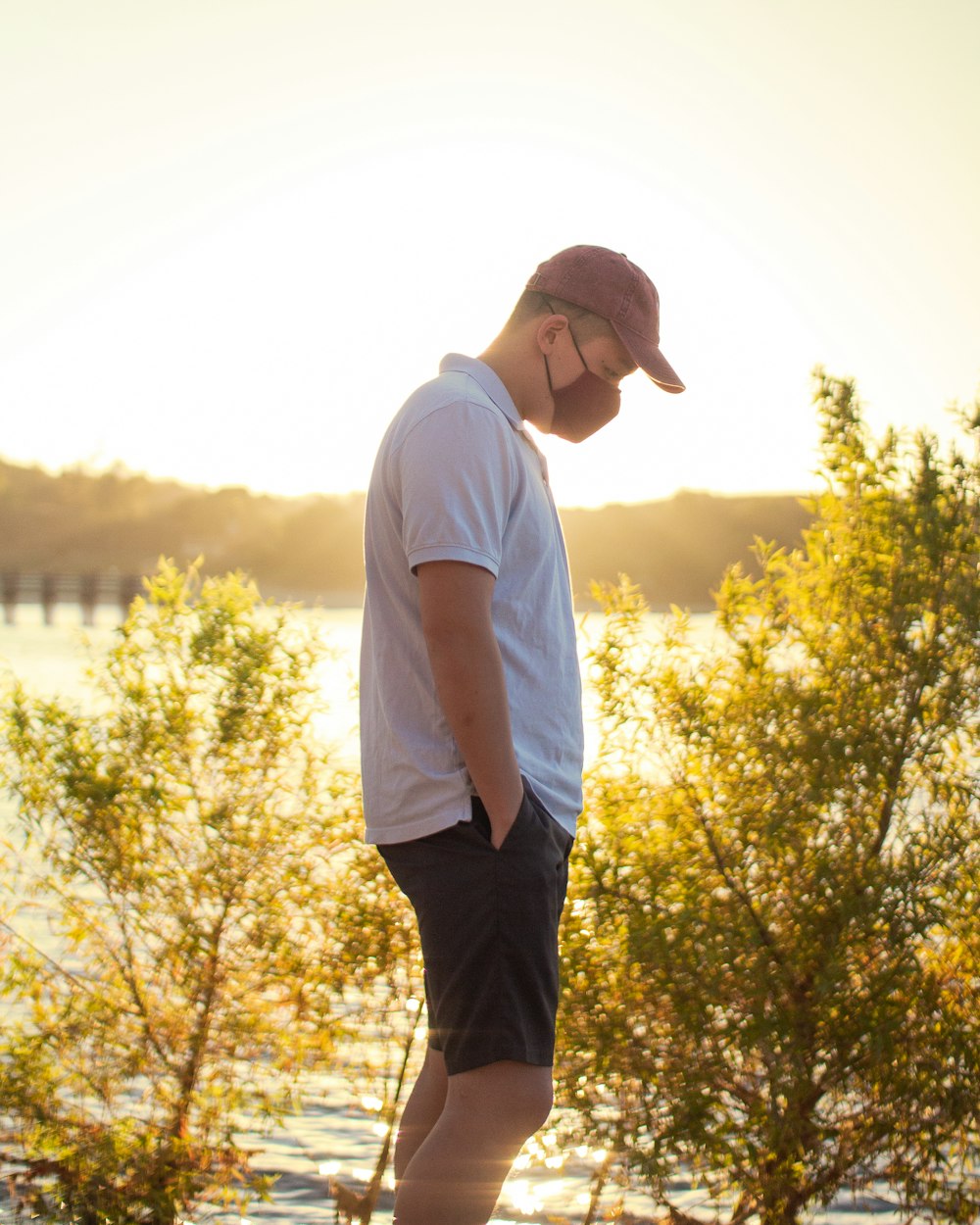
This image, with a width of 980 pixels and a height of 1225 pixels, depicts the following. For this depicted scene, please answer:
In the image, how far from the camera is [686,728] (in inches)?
134

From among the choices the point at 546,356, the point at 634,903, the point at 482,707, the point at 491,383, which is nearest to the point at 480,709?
the point at 482,707

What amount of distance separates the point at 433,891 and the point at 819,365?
2.36 metres

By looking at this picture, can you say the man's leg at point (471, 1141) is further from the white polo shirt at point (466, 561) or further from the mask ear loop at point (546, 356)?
the mask ear loop at point (546, 356)

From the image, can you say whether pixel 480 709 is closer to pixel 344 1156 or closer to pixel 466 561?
pixel 466 561

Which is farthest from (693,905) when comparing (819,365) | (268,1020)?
(819,365)

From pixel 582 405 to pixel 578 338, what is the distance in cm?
12

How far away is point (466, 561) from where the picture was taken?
5.91ft

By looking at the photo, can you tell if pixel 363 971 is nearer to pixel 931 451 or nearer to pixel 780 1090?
pixel 780 1090

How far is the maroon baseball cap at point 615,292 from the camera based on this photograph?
2.13 meters

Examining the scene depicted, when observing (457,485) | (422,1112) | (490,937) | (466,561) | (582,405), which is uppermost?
(582,405)

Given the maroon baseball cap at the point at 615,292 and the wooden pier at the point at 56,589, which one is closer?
the maroon baseball cap at the point at 615,292

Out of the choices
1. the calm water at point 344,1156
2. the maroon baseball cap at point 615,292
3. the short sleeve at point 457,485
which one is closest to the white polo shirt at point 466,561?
the short sleeve at point 457,485

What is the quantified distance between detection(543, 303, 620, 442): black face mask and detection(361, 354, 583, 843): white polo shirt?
0.36 ft

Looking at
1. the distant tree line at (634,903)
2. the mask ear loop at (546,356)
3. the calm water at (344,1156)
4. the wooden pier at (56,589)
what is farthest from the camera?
the wooden pier at (56,589)
